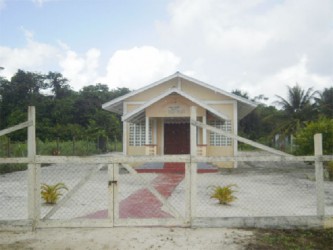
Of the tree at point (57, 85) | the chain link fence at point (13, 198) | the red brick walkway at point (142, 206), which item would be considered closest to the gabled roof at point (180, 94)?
the red brick walkway at point (142, 206)

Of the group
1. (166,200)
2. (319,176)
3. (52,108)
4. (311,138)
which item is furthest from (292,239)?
(52,108)

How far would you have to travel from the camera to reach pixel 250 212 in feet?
24.2

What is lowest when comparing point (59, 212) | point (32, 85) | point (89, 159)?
point (59, 212)

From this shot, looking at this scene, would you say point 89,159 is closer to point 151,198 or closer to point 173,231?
point 173,231

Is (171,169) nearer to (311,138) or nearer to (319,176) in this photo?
(311,138)

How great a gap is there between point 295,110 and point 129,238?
2870 cm

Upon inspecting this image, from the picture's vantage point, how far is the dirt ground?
16.0ft

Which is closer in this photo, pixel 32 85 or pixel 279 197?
pixel 279 197

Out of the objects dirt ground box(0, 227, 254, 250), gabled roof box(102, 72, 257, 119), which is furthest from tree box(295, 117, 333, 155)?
dirt ground box(0, 227, 254, 250)

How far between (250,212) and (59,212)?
4137 millimetres

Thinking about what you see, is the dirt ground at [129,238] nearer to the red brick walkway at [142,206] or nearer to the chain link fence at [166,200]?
the chain link fence at [166,200]

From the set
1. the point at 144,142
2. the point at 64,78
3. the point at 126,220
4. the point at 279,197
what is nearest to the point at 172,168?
the point at 144,142

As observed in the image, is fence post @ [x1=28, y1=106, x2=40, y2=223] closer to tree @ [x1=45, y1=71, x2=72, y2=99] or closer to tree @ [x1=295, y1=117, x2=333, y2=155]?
tree @ [x1=295, y1=117, x2=333, y2=155]

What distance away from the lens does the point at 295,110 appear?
31.0 metres
